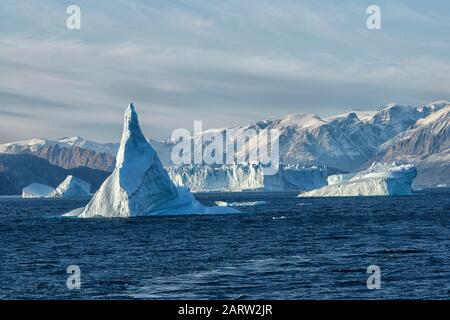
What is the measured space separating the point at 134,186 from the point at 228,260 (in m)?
36.9

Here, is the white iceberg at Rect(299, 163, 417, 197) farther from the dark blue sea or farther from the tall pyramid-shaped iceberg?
the dark blue sea

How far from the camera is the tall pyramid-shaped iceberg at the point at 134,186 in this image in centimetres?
8056

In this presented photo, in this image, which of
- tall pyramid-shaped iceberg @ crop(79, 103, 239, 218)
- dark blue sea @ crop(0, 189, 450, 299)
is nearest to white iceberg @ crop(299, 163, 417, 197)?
tall pyramid-shaped iceberg @ crop(79, 103, 239, 218)

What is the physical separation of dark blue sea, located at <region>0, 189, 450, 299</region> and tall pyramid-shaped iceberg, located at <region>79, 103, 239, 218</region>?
430cm

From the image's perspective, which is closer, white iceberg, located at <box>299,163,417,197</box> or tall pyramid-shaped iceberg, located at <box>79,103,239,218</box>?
tall pyramid-shaped iceberg, located at <box>79,103,239,218</box>

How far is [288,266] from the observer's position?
136 ft

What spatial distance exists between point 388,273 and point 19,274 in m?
19.7

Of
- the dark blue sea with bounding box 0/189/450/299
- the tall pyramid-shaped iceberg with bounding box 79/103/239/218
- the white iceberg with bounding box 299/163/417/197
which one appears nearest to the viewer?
the dark blue sea with bounding box 0/189/450/299

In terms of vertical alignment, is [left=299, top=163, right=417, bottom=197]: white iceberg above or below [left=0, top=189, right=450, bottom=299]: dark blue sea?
above

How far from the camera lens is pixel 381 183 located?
16875cm

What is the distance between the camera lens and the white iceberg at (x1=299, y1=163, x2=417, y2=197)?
533 ft

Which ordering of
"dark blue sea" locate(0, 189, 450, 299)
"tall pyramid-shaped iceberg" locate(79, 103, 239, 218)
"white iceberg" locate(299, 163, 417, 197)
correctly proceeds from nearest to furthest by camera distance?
"dark blue sea" locate(0, 189, 450, 299) < "tall pyramid-shaped iceberg" locate(79, 103, 239, 218) < "white iceberg" locate(299, 163, 417, 197)

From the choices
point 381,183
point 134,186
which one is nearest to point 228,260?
point 134,186
